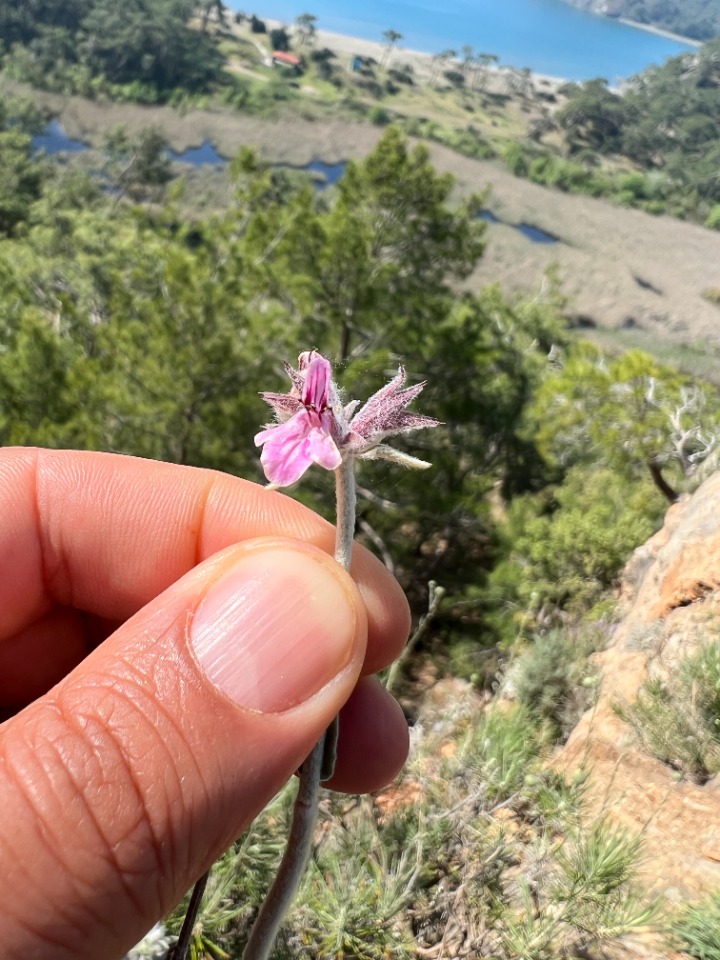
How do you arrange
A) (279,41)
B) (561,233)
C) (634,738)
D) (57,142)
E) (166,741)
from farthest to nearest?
(279,41)
(57,142)
(561,233)
(634,738)
(166,741)

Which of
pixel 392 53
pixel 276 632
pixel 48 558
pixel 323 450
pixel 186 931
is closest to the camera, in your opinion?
pixel 323 450

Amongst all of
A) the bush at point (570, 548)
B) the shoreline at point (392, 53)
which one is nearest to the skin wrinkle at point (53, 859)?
the bush at point (570, 548)

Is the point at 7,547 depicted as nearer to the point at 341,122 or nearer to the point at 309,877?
the point at 309,877

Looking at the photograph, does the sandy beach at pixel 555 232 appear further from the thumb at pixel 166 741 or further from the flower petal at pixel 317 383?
the flower petal at pixel 317 383

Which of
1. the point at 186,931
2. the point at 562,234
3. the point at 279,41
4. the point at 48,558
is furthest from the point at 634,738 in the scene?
the point at 279,41

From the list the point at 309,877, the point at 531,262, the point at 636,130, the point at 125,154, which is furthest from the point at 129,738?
the point at 636,130

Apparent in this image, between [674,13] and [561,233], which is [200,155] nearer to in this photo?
[561,233]

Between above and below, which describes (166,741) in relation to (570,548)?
above
